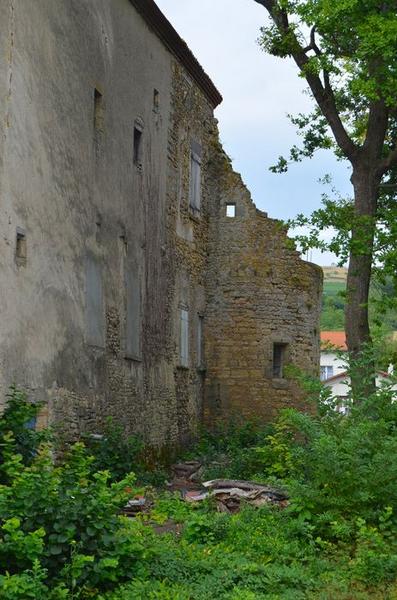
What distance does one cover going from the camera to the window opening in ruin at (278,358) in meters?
24.1

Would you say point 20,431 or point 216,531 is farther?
point 20,431

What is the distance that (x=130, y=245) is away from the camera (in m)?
18.1

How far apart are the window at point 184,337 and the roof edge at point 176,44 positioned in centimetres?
532

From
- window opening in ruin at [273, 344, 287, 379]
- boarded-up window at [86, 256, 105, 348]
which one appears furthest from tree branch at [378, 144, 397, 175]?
window opening in ruin at [273, 344, 287, 379]

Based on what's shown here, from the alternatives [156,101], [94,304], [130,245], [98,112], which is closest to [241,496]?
[94,304]

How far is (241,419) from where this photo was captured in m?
23.6

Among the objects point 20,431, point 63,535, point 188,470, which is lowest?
point 188,470

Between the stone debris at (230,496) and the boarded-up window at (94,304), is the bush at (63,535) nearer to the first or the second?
the stone debris at (230,496)

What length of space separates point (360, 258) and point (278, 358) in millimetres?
6236

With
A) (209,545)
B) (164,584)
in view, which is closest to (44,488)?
(164,584)

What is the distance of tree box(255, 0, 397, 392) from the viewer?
1691 cm

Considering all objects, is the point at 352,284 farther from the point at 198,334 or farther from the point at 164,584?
the point at 164,584

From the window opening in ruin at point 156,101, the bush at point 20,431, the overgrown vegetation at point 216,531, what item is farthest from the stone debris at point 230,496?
the window opening in ruin at point 156,101

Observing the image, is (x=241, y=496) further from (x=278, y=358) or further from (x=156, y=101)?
(x=278, y=358)
